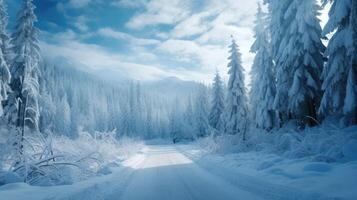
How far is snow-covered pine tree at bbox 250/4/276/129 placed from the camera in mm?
25344

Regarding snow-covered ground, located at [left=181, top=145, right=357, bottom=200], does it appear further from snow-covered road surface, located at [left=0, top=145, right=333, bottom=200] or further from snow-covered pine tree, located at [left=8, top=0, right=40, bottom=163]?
snow-covered pine tree, located at [left=8, top=0, right=40, bottom=163]

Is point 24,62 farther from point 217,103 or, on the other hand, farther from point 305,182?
point 217,103

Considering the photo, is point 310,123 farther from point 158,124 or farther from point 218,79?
point 158,124

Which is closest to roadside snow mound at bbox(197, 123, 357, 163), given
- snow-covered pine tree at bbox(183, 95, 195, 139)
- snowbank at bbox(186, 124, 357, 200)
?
snowbank at bbox(186, 124, 357, 200)

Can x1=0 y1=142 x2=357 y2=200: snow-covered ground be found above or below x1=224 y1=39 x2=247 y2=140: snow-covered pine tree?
below

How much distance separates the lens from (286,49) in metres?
17.6

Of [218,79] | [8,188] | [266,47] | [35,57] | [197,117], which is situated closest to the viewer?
[8,188]

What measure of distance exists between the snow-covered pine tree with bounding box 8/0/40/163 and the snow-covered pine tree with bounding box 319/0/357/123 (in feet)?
76.2

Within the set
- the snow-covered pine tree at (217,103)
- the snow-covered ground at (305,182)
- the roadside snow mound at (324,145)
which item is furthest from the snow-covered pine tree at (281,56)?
the snow-covered pine tree at (217,103)

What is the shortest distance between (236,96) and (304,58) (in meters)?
20.5

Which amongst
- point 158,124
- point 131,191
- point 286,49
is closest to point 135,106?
point 158,124

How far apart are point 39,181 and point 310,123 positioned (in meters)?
14.9

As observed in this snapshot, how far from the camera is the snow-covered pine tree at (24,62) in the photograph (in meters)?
26.5

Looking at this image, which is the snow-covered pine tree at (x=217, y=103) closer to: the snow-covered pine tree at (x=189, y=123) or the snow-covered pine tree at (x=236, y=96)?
the snow-covered pine tree at (x=236, y=96)
